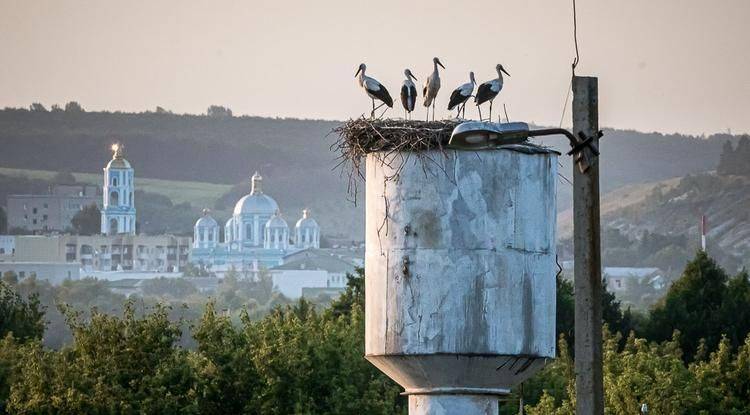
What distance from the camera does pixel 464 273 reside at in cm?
2561

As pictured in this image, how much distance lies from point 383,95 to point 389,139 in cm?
515

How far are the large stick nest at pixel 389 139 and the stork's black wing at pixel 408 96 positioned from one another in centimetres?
351

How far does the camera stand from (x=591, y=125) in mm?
19281

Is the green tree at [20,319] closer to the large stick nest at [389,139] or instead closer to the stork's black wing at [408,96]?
the stork's black wing at [408,96]

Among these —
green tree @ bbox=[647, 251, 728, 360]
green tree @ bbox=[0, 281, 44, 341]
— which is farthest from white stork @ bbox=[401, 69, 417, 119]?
green tree @ bbox=[647, 251, 728, 360]

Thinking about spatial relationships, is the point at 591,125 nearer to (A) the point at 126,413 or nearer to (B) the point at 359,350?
(A) the point at 126,413

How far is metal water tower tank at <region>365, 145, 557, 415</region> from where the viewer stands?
25609mm

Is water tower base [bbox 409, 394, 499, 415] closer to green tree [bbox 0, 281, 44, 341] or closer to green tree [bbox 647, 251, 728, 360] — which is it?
green tree [bbox 0, 281, 44, 341]

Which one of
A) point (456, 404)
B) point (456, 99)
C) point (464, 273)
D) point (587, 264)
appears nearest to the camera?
point (587, 264)

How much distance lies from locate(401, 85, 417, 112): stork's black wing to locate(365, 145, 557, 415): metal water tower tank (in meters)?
4.27

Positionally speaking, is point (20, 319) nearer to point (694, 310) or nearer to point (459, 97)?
point (694, 310)

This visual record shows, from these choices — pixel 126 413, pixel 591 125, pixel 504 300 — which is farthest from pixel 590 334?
pixel 126 413

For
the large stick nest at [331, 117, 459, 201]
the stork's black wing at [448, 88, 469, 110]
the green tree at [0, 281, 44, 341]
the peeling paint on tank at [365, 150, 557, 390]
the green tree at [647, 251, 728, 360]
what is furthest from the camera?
the green tree at [647, 251, 728, 360]

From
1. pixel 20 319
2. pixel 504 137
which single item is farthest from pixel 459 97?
pixel 20 319
